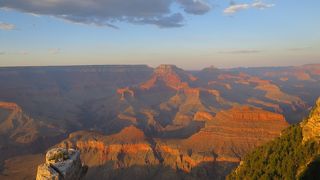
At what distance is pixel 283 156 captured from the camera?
36.3 metres

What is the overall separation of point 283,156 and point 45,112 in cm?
A: 15246

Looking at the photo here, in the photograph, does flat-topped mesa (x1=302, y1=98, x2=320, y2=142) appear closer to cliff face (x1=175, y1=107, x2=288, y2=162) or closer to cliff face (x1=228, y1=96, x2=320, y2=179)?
cliff face (x1=228, y1=96, x2=320, y2=179)

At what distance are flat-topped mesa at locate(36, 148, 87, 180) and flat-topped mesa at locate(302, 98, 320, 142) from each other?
902 inches

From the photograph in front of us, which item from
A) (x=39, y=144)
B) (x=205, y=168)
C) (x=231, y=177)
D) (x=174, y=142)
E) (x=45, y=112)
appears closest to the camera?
(x=231, y=177)

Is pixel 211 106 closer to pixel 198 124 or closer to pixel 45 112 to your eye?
pixel 198 124

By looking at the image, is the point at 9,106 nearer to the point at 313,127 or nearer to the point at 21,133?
the point at 21,133

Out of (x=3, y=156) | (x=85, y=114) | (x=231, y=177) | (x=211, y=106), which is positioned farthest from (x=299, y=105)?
(x=231, y=177)

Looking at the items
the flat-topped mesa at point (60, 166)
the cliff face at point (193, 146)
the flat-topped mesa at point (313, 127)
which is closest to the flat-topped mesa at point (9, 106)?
the cliff face at point (193, 146)

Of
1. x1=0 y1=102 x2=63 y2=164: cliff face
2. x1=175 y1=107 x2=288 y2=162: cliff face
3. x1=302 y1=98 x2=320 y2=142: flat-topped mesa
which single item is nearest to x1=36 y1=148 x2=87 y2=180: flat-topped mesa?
x1=302 y1=98 x2=320 y2=142: flat-topped mesa

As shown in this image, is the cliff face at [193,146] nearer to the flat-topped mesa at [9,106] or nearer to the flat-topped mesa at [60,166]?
the flat-topped mesa at [9,106]

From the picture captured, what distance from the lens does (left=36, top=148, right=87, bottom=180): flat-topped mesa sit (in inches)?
733

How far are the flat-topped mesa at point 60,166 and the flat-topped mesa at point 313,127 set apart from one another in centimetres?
2291

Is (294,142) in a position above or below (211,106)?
above

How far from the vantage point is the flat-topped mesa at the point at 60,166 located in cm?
1862
